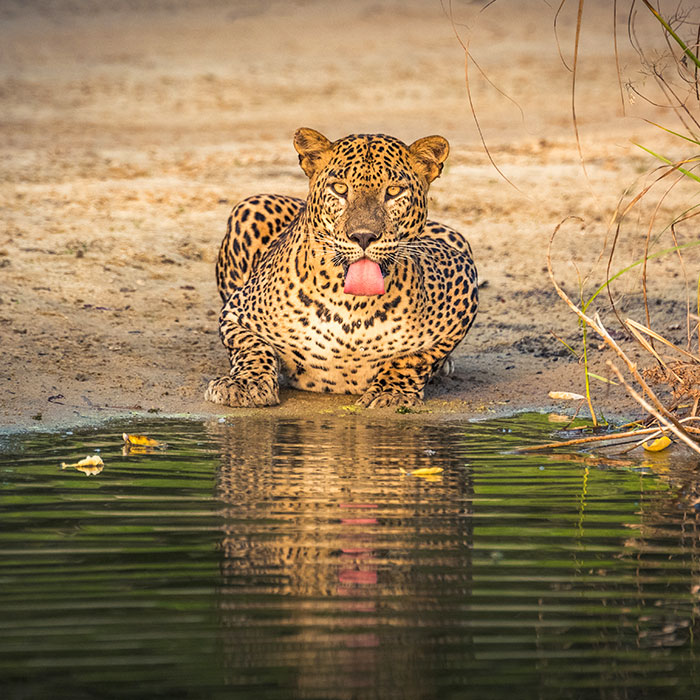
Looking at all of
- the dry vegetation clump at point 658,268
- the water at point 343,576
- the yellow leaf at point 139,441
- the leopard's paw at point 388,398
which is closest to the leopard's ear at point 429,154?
the dry vegetation clump at point 658,268

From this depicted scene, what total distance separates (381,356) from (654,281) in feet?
13.3

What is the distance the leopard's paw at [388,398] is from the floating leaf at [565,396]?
0.76 m

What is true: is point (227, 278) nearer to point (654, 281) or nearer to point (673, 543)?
point (654, 281)

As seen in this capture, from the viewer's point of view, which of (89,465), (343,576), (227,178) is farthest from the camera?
(227,178)

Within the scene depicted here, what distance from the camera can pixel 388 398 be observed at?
7.86 m

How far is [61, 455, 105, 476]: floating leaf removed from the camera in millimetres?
5648

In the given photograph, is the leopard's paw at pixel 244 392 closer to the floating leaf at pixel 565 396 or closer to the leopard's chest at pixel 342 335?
the leopard's chest at pixel 342 335

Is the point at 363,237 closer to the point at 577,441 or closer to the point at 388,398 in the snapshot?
the point at 388,398

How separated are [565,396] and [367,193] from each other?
1.60 meters

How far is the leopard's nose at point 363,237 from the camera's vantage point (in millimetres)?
7285

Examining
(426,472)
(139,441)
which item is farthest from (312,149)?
(426,472)

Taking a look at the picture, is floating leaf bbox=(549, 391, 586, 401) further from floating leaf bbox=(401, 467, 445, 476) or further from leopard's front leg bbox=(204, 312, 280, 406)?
floating leaf bbox=(401, 467, 445, 476)

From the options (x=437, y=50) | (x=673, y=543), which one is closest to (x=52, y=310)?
(x=673, y=543)

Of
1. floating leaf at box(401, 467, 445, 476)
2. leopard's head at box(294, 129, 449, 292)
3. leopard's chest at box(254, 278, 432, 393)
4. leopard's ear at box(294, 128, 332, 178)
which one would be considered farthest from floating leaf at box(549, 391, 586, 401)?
floating leaf at box(401, 467, 445, 476)
